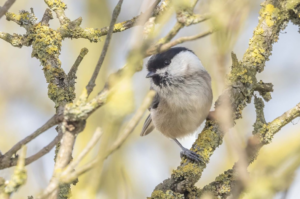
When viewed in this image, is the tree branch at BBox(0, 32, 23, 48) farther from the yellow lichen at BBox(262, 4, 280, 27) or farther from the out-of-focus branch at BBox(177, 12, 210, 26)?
the yellow lichen at BBox(262, 4, 280, 27)

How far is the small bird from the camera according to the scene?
8.00 feet

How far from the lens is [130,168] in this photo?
3645 mm

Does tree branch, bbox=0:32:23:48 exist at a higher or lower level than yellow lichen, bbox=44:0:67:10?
lower

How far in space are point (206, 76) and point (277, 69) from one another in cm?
187

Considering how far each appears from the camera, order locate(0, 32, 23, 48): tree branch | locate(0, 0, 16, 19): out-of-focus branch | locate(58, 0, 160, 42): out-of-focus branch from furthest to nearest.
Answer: locate(58, 0, 160, 42): out-of-focus branch, locate(0, 32, 23, 48): tree branch, locate(0, 0, 16, 19): out-of-focus branch

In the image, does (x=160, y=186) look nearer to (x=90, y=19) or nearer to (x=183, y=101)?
(x=183, y=101)

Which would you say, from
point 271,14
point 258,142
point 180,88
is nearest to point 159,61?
point 180,88

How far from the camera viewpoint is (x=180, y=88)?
245 cm

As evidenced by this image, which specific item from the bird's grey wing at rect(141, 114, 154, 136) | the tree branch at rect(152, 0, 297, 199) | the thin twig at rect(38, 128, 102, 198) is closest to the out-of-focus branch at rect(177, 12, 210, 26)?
the thin twig at rect(38, 128, 102, 198)

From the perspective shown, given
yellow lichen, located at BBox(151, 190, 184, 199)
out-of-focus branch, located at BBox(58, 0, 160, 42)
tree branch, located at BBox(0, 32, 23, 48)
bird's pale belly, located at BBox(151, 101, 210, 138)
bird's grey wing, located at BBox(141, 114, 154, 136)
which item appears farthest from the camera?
bird's grey wing, located at BBox(141, 114, 154, 136)

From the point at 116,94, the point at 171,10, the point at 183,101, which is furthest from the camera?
the point at 183,101

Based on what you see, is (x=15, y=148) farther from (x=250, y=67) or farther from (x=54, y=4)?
(x=250, y=67)

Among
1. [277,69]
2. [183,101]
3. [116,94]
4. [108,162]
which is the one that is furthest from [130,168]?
[116,94]

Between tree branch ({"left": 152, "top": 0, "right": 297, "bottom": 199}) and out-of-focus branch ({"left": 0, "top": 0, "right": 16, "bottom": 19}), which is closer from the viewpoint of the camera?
out-of-focus branch ({"left": 0, "top": 0, "right": 16, "bottom": 19})
